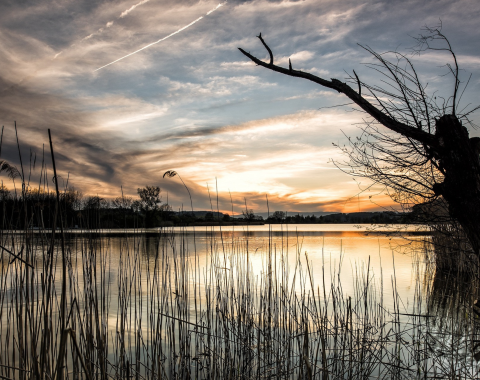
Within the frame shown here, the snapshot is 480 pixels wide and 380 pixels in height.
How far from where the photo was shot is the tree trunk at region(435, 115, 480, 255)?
225 centimetres

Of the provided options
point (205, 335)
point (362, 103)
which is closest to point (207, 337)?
point (205, 335)

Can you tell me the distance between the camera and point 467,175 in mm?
2268

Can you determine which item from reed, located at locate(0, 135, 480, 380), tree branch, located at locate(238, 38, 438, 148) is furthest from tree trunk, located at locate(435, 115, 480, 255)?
reed, located at locate(0, 135, 480, 380)

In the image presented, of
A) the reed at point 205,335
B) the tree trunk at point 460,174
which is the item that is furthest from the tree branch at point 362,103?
the reed at point 205,335

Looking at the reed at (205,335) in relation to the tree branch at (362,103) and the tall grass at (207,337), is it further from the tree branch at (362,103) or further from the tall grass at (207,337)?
the tree branch at (362,103)

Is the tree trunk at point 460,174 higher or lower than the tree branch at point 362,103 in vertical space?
lower

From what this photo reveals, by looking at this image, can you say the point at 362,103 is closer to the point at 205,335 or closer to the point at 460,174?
the point at 460,174

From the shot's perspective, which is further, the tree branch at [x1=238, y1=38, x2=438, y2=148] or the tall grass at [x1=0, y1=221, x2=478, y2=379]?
the tree branch at [x1=238, y1=38, x2=438, y2=148]

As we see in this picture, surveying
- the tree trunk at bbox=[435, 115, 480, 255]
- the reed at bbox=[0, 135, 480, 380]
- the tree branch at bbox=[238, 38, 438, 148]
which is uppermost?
the tree branch at bbox=[238, 38, 438, 148]

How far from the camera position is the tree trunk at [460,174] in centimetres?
225

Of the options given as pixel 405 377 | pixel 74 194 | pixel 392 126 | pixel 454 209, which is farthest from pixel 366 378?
pixel 74 194

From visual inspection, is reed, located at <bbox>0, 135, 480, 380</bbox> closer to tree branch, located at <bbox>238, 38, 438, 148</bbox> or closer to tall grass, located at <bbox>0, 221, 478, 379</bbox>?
tall grass, located at <bbox>0, 221, 478, 379</bbox>

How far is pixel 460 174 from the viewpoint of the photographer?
2285mm

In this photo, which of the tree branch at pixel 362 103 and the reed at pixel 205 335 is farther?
the tree branch at pixel 362 103
